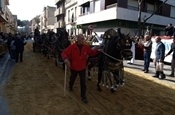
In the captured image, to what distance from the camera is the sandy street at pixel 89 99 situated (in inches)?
276

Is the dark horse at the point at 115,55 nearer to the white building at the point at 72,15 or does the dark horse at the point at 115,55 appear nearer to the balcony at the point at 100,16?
the balcony at the point at 100,16

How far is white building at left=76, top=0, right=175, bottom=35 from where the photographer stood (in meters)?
30.3

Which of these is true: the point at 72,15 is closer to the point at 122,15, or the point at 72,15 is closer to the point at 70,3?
the point at 70,3

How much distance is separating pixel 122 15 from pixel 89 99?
75.1ft

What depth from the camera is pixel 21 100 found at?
7.75m

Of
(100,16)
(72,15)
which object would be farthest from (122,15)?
(72,15)

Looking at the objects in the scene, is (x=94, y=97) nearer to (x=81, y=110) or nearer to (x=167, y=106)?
(x=81, y=110)

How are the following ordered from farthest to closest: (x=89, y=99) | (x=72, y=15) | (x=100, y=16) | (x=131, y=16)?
1. (x=72, y=15)
2. (x=100, y=16)
3. (x=131, y=16)
4. (x=89, y=99)

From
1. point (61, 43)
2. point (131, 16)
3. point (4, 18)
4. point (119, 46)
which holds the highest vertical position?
point (131, 16)

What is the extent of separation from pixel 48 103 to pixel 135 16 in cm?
2591

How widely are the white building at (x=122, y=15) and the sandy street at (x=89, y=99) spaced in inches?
759

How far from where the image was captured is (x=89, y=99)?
26.5 ft

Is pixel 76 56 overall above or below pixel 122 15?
below

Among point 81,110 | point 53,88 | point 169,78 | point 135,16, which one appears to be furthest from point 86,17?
point 81,110
